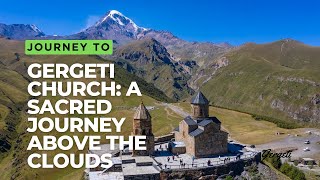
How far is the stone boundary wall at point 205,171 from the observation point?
5534 cm

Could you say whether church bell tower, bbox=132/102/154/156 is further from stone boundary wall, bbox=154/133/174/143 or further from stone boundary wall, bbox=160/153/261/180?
stone boundary wall, bbox=154/133/174/143

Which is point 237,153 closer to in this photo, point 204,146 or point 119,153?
point 204,146

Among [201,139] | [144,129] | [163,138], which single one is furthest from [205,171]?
[163,138]

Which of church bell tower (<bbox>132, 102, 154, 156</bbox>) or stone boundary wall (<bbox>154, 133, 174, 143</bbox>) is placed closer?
church bell tower (<bbox>132, 102, 154, 156</bbox>)

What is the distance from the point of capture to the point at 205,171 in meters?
56.7

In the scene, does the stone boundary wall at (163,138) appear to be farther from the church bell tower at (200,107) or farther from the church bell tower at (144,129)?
the church bell tower at (144,129)

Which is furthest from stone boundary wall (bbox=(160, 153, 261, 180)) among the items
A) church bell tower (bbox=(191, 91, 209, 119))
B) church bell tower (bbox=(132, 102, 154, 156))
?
church bell tower (bbox=(191, 91, 209, 119))

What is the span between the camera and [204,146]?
63.0m

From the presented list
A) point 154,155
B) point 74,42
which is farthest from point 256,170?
point 74,42

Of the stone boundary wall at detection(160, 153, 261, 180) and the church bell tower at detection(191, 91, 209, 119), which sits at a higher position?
the church bell tower at detection(191, 91, 209, 119)

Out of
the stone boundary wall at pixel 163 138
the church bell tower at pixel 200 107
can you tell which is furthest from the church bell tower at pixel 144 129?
the stone boundary wall at pixel 163 138

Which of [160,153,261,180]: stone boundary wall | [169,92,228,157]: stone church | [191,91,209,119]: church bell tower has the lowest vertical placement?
[160,153,261,180]: stone boundary wall

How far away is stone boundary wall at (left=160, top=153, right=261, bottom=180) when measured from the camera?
5534 centimetres

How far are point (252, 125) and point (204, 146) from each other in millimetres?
52078
